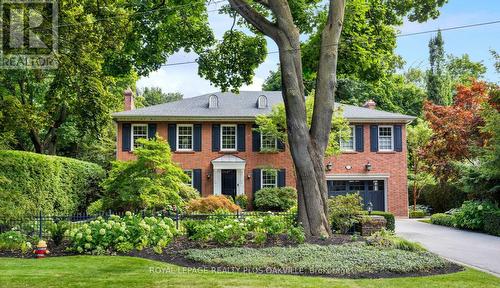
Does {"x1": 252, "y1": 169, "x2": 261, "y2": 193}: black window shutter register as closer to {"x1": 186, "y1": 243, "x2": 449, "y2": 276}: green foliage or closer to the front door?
the front door

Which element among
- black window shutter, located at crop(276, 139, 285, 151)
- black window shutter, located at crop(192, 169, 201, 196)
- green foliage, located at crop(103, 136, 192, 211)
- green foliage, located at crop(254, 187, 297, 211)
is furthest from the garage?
green foliage, located at crop(103, 136, 192, 211)

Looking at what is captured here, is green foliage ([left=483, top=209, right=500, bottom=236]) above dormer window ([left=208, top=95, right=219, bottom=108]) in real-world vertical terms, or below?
below

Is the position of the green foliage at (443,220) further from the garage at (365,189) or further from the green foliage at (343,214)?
the green foliage at (343,214)

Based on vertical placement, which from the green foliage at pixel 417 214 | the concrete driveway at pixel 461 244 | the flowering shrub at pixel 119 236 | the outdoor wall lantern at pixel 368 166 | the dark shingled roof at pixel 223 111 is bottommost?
the green foliage at pixel 417 214

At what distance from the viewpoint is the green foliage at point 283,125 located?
23.4 meters

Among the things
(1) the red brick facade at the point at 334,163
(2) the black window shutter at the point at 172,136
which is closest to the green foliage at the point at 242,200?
(1) the red brick facade at the point at 334,163

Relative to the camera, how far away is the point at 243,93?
2858 cm

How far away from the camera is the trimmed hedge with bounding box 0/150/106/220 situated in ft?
48.4

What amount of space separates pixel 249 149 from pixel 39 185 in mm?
12216

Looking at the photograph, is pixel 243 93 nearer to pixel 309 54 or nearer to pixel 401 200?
pixel 401 200

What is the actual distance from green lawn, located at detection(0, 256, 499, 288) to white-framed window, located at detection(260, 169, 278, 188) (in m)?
17.6

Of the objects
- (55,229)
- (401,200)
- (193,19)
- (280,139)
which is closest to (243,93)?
(280,139)

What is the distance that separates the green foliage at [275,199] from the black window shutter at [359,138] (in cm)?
458

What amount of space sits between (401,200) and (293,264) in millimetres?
19729
